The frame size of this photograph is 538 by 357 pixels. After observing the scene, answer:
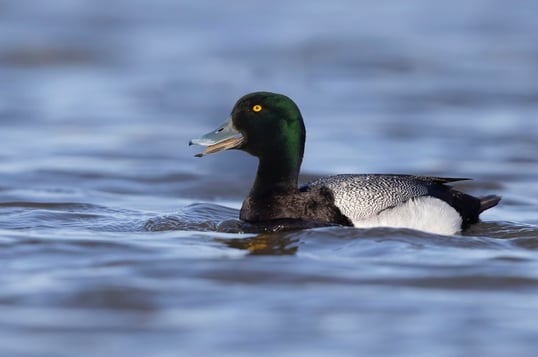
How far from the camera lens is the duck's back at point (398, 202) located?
10508mm

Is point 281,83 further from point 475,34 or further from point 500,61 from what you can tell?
point 475,34

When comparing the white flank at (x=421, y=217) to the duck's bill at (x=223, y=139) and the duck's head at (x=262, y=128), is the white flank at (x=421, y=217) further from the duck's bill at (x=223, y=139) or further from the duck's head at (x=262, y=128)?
the duck's bill at (x=223, y=139)

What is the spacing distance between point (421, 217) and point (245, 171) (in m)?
5.00

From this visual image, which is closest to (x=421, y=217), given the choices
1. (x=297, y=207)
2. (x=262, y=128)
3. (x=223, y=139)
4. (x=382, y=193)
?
(x=382, y=193)

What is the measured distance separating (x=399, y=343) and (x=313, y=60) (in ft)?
58.5

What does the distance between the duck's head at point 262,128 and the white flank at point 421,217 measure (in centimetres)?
106

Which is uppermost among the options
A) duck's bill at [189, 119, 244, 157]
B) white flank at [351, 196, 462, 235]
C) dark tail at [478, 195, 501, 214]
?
duck's bill at [189, 119, 244, 157]

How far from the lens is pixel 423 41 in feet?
87.4

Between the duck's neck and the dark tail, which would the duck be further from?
the dark tail

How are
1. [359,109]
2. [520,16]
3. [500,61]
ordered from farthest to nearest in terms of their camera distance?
[520,16] → [500,61] → [359,109]

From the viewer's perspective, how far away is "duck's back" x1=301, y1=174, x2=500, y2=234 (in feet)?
34.5

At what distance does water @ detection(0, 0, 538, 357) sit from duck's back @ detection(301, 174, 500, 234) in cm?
29

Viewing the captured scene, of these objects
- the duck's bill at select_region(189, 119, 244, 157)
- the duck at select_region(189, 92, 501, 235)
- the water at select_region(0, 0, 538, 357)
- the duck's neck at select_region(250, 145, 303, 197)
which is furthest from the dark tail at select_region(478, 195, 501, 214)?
the duck's bill at select_region(189, 119, 244, 157)

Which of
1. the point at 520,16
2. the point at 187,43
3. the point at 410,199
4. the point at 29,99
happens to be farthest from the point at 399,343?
the point at 520,16
